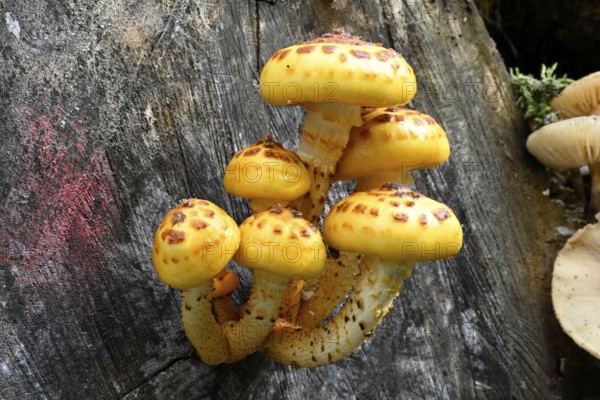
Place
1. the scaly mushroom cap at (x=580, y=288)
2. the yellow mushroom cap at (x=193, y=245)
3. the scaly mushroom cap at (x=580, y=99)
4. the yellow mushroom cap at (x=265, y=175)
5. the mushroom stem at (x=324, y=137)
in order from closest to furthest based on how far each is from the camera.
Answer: the yellow mushroom cap at (x=193, y=245), the yellow mushroom cap at (x=265, y=175), the mushroom stem at (x=324, y=137), the scaly mushroom cap at (x=580, y=288), the scaly mushroom cap at (x=580, y=99)

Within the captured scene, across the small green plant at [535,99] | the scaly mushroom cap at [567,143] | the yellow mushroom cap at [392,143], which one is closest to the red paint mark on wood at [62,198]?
the yellow mushroom cap at [392,143]

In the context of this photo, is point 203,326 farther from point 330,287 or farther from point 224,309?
point 330,287

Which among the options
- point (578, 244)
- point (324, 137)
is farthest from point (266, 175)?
point (578, 244)

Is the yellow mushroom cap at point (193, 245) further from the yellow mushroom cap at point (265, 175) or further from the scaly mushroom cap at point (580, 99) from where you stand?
the scaly mushroom cap at point (580, 99)

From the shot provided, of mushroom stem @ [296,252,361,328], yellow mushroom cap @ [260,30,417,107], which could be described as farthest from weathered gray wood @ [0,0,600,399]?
yellow mushroom cap @ [260,30,417,107]

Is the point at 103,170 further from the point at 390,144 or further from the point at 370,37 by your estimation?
the point at 370,37

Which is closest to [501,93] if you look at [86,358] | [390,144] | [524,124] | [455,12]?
[524,124]
